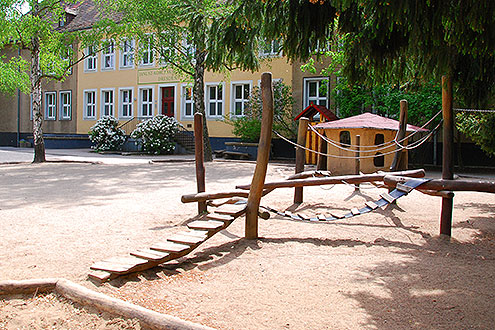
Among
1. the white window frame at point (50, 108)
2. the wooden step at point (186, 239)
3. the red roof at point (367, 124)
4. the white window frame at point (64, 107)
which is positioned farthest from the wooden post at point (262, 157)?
the white window frame at point (50, 108)

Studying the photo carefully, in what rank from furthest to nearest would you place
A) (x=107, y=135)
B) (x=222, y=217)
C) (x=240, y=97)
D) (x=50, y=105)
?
(x=50, y=105) < (x=107, y=135) < (x=240, y=97) < (x=222, y=217)

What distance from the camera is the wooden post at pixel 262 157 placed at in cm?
629

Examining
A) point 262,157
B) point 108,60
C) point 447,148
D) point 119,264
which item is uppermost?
point 108,60

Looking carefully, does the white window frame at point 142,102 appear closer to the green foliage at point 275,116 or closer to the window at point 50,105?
the green foliage at point 275,116

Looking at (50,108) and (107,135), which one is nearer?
(107,135)

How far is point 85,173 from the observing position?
15352 mm

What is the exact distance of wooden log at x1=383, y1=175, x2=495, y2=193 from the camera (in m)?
5.55

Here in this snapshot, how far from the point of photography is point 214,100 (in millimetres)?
28000

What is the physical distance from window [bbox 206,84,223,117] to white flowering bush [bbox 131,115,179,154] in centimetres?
236

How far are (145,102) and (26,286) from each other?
27147 mm

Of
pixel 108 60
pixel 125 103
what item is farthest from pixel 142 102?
pixel 108 60

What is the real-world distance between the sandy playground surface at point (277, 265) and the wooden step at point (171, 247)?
0.59 feet

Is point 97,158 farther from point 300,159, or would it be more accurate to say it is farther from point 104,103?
point 300,159

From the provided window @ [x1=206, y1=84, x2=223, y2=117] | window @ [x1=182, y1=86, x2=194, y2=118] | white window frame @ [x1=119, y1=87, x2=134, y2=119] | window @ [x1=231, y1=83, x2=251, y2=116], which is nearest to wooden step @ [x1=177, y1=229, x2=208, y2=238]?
window @ [x1=231, y1=83, x2=251, y2=116]
